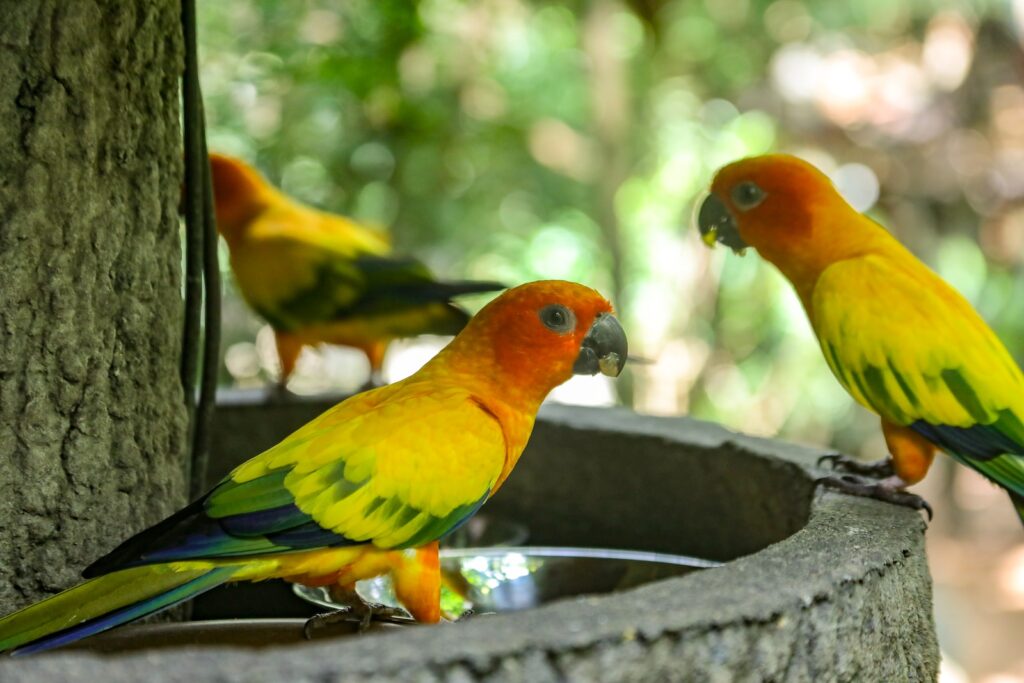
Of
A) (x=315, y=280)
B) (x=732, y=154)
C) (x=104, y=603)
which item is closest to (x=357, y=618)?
(x=104, y=603)

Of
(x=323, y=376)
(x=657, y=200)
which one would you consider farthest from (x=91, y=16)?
(x=657, y=200)

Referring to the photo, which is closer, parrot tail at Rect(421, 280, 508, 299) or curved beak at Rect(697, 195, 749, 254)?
curved beak at Rect(697, 195, 749, 254)

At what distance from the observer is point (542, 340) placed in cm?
199

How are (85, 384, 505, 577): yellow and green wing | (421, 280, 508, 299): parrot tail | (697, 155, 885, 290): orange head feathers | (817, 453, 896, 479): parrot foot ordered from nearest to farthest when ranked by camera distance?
(85, 384, 505, 577): yellow and green wing
(817, 453, 896, 479): parrot foot
(697, 155, 885, 290): orange head feathers
(421, 280, 508, 299): parrot tail

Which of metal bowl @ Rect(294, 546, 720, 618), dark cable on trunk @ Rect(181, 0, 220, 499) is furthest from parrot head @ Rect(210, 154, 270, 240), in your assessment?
metal bowl @ Rect(294, 546, 720, 618)

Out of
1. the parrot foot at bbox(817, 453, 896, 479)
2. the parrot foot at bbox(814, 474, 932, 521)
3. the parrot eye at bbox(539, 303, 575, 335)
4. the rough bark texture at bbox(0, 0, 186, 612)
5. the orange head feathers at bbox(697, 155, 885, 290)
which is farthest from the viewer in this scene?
the orange head feathers at bbox(697, 155, 885, 290)

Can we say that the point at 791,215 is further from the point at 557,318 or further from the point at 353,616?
the point at 353,616

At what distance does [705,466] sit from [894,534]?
95 centimetres

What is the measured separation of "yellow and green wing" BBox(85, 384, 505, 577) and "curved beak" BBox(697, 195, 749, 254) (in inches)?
41.8

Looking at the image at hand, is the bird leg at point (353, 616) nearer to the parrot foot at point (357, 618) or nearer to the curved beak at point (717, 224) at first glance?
the parrot foot at point (357, 618)

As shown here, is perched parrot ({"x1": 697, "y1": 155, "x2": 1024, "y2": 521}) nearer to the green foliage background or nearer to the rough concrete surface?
the rough concrete surface

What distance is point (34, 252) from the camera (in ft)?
5.86

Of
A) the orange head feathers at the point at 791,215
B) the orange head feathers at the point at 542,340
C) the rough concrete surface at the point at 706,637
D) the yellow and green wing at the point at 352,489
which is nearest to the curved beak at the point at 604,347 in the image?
the orange head feathers at the point at 542,340

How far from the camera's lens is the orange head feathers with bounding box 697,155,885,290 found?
252 centimetres
